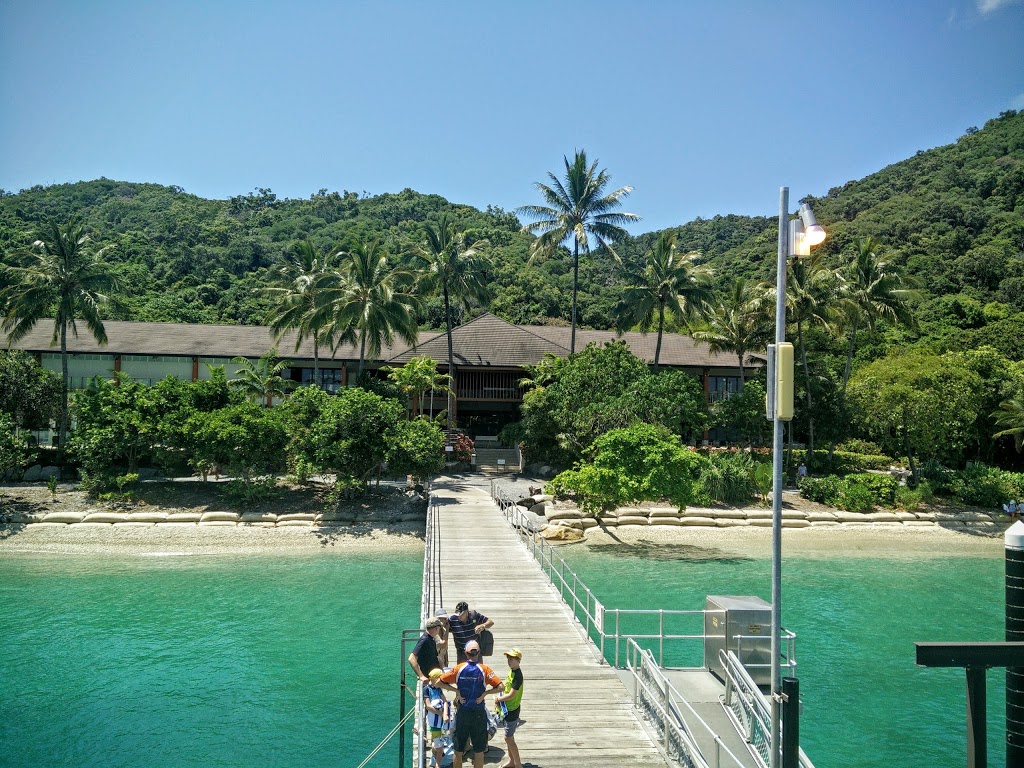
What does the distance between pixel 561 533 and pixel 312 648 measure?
11051mm

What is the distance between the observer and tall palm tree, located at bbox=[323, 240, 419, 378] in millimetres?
33344

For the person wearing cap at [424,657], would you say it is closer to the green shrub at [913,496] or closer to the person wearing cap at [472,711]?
the person wearing cap at [472,711]

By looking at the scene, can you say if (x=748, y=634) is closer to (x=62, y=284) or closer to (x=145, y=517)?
(x=145, y=517)

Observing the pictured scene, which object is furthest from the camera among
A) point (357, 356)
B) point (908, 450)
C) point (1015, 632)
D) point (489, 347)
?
point (357, 356)

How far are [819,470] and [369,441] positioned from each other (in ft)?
68.1

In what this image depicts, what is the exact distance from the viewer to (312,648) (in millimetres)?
15281

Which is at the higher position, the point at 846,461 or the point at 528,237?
the point at 528,237

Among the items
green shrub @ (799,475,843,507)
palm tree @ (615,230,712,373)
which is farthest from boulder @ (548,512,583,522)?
palm tree @ (615,230,712,373)

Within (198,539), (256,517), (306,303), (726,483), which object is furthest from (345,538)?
(306,303)

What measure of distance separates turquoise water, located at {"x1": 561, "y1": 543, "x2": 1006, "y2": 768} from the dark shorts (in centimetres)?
581

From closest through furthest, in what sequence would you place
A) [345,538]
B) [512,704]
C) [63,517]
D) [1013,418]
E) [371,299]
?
1. [512,704]
2. [345,538]
3. [63,517]
4. [1013,418]
5. [371,299]

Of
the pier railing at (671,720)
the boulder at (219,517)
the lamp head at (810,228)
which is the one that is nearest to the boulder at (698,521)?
the boulder at (219,517)

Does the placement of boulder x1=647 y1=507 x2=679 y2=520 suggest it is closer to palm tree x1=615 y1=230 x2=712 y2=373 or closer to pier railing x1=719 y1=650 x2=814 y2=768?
palm tree x1=615 y1=230 x2=712 y2=373

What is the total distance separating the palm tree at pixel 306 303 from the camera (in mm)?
33812
